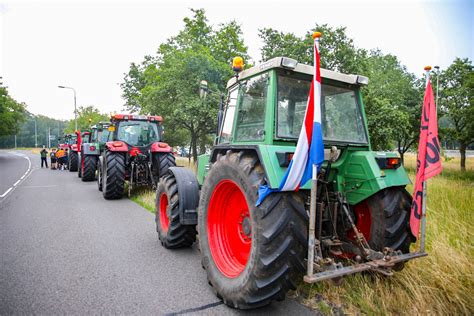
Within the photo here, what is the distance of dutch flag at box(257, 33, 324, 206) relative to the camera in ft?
7.46

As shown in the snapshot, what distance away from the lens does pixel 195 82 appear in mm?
15102

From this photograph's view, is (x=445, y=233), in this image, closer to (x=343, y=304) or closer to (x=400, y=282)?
(x=400, y=282)

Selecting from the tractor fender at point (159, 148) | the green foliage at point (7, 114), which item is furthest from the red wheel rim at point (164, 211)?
the green foliage at point (7, 114)

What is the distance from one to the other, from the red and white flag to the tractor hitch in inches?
14.3

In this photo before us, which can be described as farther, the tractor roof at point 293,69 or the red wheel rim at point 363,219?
the red wheel rim at point 363,219

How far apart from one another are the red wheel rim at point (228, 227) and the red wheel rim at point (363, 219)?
1.14 meters

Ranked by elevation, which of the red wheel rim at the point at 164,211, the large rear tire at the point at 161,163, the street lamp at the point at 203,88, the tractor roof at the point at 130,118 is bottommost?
the red wheel rim at the point at 164,211

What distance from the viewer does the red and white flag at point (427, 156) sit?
280 cm

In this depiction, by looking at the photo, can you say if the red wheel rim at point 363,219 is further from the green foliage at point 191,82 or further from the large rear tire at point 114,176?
the green foliage at point 191,82

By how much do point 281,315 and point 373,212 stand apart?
130 centimetres

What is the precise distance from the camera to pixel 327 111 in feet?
11.1

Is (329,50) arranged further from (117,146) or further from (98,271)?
(98,271)

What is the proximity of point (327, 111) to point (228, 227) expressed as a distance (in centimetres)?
165

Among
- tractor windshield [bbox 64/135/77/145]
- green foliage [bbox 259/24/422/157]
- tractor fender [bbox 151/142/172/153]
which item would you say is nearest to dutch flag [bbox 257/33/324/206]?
tractor fender [bbox 151/142/172/153]
